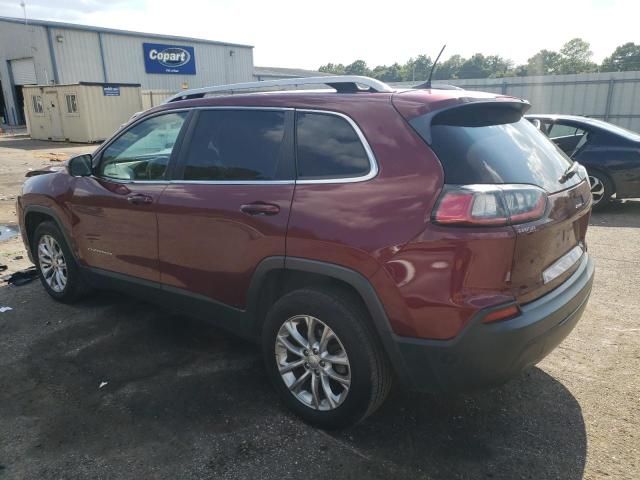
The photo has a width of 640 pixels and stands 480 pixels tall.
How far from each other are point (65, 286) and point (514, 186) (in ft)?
12.7

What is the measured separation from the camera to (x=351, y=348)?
8.24ft

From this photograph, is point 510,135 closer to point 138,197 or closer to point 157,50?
point 138,197

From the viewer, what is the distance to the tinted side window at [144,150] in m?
3.49

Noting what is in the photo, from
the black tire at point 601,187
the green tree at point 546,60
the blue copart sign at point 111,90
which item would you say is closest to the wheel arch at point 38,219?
the black tire at point 601,187

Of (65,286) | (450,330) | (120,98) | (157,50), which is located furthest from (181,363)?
(157,50)

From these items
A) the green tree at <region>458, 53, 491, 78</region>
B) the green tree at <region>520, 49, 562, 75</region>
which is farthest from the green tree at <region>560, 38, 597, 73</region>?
the green tree at <region>458, 53, 491, 78</region>

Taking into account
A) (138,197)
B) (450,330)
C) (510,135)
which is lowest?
(450,330)

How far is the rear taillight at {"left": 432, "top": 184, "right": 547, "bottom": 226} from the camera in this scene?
2.20m

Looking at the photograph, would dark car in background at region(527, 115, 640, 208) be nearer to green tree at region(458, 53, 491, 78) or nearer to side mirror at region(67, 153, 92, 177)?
side mirror at region(67, 153, 92, 177)

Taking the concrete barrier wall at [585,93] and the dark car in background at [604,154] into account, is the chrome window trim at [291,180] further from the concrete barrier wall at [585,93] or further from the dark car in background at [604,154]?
the concrete barrier wall at [585,93]

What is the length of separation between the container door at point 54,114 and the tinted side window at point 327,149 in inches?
941

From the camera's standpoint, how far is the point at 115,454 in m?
2.62

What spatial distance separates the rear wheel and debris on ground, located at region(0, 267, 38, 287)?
7.60 meters

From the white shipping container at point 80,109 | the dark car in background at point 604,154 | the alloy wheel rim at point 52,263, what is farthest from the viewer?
the white shipping container at point 80,109
